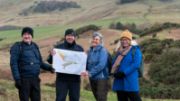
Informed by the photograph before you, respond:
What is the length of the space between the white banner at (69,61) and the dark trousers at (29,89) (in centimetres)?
56

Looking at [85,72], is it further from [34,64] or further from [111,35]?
[111,35]

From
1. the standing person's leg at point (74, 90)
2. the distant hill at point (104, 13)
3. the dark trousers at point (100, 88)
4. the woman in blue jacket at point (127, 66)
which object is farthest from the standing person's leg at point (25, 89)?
the distant hill at point (104, 13)

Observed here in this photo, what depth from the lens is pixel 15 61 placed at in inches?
395

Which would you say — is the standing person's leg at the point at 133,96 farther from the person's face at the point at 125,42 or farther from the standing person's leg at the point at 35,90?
the standing person's leg at the point at 35,90

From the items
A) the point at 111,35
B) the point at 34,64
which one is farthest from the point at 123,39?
the point at 111,35

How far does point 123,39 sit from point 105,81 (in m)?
1.16

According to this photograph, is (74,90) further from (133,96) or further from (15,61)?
(15,61)

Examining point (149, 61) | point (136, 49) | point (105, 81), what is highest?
point (136, 49)

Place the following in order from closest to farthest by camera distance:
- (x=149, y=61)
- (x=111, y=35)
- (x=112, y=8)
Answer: (x=149, y=61) < (x=111, y=35) < (x=112, y=8)

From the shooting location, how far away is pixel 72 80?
10727mm

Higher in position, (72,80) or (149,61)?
(72,80)

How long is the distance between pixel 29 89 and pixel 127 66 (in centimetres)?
200

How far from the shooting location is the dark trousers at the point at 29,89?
10.3 m

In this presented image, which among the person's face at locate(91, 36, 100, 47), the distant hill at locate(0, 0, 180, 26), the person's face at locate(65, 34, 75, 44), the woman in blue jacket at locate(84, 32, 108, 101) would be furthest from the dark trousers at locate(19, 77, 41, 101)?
the distant hill at locate(0, 0, 180, 26)
